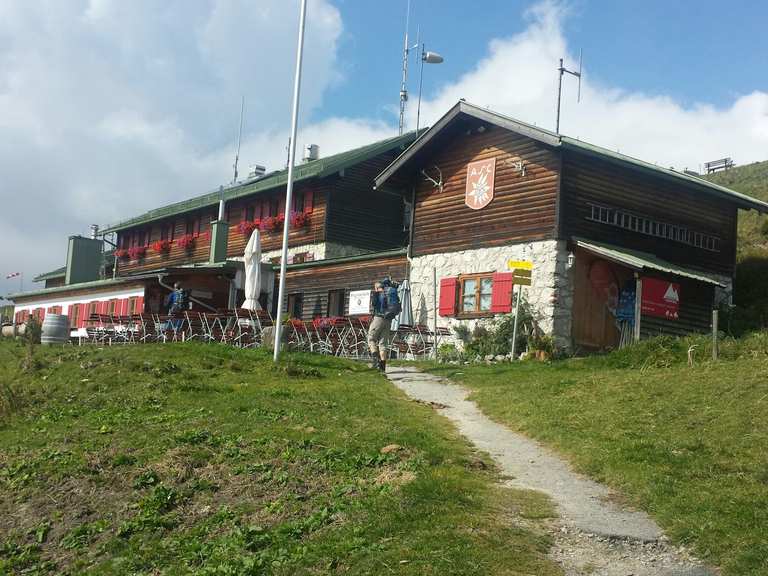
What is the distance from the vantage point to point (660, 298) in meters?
20.3

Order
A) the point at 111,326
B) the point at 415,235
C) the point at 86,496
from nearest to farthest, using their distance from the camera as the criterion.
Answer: the point at 86,496
the point at 415,235
the point at 111,326

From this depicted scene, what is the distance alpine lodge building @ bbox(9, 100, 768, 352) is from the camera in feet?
67.9

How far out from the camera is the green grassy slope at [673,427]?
7.13m

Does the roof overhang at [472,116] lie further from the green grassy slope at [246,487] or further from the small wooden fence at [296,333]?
the green grassy slope at [246,487]

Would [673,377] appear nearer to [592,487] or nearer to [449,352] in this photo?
[592,487]

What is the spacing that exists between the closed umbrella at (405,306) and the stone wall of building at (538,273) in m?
0.36

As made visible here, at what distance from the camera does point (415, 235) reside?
24.6 m

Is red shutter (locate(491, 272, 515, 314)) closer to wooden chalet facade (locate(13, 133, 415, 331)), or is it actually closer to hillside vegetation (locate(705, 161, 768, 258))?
wooden chalet facade (locate(13, 133, 415, 331))

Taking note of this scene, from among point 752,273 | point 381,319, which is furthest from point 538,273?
point 752,273

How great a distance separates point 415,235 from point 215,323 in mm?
5858

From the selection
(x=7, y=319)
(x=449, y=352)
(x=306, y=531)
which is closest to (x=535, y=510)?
(x=306, y=531)

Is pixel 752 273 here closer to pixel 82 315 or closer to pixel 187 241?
pixel 187 241

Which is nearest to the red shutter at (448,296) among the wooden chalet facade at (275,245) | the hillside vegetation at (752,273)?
the wooden chalet facade at (275,245)

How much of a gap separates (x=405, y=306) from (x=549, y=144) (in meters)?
5.95
